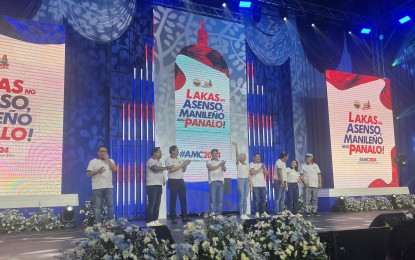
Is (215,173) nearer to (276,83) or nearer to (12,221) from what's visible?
(12,221)

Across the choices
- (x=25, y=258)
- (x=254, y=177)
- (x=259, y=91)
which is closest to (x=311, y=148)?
(x=259, y=91)

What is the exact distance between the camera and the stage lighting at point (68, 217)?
6996mm

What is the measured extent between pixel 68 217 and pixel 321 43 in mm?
7914

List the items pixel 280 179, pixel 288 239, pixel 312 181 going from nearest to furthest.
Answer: pixel 288 239 < pixel 280 179 < pixel 312 181

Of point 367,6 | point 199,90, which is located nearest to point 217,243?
point 199,90

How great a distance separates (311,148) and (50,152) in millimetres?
6359

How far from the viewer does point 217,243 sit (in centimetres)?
198

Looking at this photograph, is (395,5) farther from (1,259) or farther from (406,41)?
(1,259)

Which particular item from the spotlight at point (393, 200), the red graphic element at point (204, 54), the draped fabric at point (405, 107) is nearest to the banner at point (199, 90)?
the red graphic element at point (204, 54)

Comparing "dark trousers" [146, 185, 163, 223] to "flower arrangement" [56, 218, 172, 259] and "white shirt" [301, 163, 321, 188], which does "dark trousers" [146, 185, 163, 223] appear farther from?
"flower arrangement" [56, 218, 172, 259]

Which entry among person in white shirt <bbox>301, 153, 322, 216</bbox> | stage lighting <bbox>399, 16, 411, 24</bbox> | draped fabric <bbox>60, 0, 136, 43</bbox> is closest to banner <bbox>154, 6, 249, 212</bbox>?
draped fabric <bbox>60, 0, 136, 43</bbox>

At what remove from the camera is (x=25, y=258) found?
387 cm

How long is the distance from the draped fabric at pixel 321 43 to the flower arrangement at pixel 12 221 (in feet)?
25.8

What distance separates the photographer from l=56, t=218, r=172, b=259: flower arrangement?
5.98 feet
